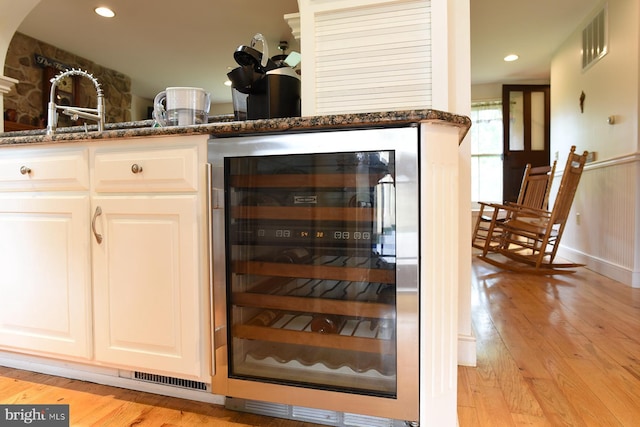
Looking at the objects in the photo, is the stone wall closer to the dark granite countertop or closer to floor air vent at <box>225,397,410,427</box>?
Result: the dark granite countertop

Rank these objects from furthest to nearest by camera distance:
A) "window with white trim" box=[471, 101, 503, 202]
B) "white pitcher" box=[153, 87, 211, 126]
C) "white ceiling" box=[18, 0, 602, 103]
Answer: "window with white trim" box=[471, 101, 503, 202], "white ceiling" box=[18, 0, 602, 103], "white pitcher" box=[153, 87, 211, 126]

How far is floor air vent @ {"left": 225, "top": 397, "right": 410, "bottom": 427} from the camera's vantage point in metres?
1.08

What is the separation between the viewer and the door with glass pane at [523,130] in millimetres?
5562

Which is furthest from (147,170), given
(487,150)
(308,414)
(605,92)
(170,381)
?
(487,150)

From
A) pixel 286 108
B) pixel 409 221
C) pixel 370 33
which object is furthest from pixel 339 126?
pixel 370 33

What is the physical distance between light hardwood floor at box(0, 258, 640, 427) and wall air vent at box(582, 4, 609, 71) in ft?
8.01

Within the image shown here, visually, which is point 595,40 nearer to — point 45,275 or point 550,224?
point 550,224

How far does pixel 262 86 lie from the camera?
1323 millimetres

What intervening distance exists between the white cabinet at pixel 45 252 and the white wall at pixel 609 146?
3.47m

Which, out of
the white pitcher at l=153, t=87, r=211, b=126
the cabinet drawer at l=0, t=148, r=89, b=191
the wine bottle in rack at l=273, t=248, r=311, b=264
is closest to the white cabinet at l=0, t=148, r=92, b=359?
the cabinet drawer at l=0, t=148, r=89, b=191

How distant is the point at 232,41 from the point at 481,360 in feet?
13.5

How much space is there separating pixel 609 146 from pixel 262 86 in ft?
10.8

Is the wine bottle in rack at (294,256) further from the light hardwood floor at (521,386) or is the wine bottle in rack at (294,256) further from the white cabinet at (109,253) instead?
the light hardwood floor at (521,386)

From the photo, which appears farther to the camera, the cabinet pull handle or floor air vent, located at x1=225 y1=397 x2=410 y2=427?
the cabinet pull handle
